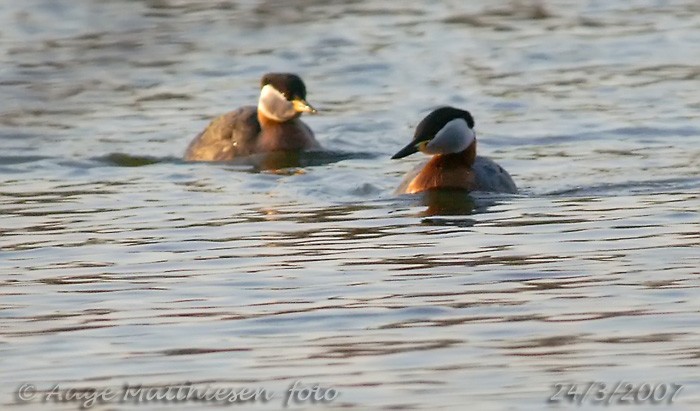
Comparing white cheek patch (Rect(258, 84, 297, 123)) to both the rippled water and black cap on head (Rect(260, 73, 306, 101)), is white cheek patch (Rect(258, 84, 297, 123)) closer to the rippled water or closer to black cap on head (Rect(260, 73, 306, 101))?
black cap on head (Rect(260, 73, 306, 101))

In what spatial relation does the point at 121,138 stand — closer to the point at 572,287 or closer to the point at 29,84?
the point at 572,287

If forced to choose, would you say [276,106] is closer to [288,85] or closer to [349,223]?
[288,85]

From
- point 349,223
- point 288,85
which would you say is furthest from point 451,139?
point 288,85

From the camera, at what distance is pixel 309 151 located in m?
18.8

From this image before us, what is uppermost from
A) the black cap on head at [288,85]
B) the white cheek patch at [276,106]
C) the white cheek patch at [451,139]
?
the white cheek patch at [451,139]

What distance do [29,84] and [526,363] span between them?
2.71m

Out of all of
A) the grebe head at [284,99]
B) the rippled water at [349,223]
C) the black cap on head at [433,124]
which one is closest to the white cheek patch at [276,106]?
the grebe head at [284,99]

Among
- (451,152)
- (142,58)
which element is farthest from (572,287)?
(451,152)

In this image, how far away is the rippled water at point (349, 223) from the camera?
809 centimetres

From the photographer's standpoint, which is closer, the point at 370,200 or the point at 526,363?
the point at 526,363

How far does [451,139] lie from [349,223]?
245 centimetres

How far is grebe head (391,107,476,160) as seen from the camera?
1571 cm

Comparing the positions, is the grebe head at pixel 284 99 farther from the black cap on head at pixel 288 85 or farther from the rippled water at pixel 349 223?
the rippled water at pixel 349 223

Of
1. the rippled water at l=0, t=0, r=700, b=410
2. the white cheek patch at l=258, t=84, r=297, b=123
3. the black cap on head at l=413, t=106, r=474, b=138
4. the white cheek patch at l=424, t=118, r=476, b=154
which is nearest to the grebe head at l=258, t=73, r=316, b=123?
the white cheek patch at l=258, t=84, r=297, b=123
